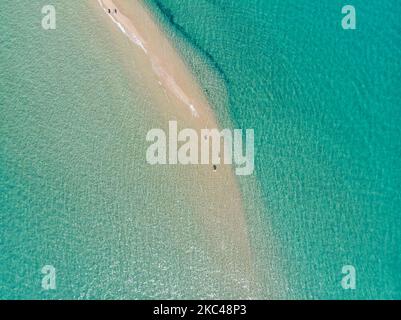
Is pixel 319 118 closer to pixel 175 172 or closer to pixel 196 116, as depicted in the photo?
pixel 196 116

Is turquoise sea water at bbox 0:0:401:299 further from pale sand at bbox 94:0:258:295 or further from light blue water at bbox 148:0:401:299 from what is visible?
pale sand at bbox 94:0:258:295

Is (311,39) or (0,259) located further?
(311,39)

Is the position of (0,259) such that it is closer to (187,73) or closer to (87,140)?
(87,140)

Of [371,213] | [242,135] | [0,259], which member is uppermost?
[242,135]

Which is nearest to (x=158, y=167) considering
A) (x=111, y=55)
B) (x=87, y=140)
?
(x=87, y=140)

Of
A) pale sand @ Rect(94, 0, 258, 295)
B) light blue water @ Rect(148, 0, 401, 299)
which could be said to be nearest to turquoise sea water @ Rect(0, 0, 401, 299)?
light blue water @ Rect(148, 0, 401, 299)

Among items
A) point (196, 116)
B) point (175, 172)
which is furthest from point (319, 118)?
point (175, 172)
